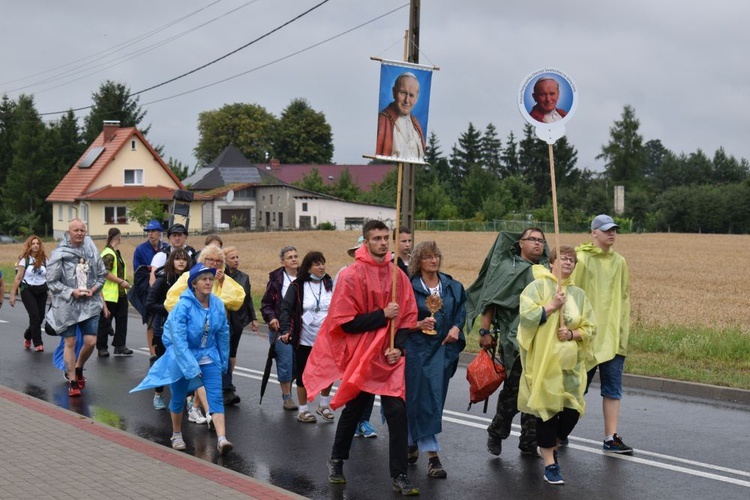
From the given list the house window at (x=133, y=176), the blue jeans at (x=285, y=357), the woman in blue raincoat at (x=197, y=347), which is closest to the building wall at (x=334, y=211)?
the house window at (x=133, y=176)

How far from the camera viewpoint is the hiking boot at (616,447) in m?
8.12

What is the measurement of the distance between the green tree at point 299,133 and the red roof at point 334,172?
4.24 m

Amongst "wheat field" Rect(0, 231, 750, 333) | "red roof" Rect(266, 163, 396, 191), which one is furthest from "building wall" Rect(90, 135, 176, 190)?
"red roof" Rect(266, 163, 396, 191)

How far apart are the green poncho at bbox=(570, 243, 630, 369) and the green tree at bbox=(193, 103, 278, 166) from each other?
109 m

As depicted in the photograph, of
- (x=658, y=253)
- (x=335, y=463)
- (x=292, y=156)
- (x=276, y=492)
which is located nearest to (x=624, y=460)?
(x=335, y=463)

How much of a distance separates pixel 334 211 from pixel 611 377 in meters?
82.4

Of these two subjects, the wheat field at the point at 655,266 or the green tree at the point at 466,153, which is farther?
the green tree at the point at 466,153

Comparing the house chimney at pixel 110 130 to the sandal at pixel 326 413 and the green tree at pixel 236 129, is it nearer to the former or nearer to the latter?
the green tree at pixel 236 129

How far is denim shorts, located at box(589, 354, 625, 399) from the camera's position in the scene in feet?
26.9

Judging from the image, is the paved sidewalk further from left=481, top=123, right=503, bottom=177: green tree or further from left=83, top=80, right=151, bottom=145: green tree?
left=481, top=123, right=503, bottom=177: green tree

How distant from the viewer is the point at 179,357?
26.6 ft

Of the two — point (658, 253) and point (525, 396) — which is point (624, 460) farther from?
point (658, 253)

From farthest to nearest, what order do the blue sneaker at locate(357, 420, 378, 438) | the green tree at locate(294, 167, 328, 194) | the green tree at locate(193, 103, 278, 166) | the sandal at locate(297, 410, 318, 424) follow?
the green tree at locate(193, 103, 278, 166)
the green tree at locate(294, 167, 328, 194)
the sandal at locate(297, 410, 318, 424)
the blue sneaker at locate(357, 420, 378, 438)

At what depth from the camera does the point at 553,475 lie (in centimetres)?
721
